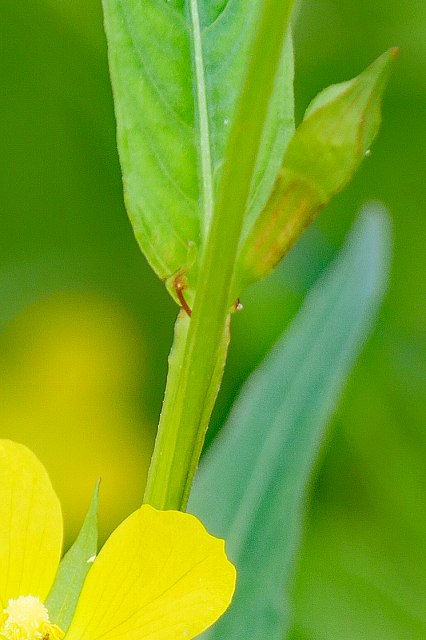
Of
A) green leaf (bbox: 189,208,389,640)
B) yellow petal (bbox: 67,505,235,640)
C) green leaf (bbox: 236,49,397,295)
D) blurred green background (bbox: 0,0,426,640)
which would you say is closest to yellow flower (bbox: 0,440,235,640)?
yellow petal (bbox: 67,505,235,640)

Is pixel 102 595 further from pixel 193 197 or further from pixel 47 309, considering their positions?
pixel 47 309

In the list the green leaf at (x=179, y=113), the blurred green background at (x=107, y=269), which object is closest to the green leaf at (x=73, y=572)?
the green leaf at (x=179, y=113)

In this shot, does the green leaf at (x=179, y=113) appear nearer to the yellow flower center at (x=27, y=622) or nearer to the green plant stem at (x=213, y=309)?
the green plant stem at (x=213, y=309)

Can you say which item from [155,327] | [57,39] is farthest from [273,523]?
[57,39]

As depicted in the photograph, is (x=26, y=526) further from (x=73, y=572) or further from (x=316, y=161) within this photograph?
(x=316, y=161)

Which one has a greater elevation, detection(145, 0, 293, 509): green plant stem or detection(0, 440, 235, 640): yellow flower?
detection(145, 0, 293, 509): green plant stem

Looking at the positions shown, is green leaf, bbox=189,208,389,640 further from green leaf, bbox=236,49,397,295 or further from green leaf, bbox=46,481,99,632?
green leaf, bbox=236,49,397,295

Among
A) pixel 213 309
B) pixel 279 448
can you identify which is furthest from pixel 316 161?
pixel 279 448
